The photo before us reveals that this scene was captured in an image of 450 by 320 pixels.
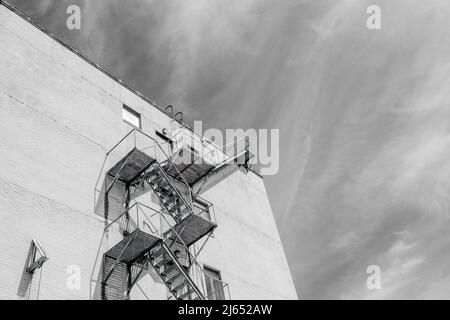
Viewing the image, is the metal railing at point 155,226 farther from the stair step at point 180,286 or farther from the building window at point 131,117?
the building window at point 131,117

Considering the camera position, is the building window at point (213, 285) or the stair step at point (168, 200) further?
the stair step at point (168, 200)

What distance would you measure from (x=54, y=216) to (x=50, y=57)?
24.9ft

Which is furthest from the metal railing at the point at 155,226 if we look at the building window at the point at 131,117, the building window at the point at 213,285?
the building window at the point at 131,117

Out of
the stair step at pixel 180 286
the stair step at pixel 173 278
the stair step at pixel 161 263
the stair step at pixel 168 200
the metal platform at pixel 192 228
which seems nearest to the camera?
the stair step at pixel 161 263

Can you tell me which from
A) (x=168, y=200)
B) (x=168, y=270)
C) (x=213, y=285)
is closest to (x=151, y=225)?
(x=168, y=200)

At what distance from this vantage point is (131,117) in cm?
2095

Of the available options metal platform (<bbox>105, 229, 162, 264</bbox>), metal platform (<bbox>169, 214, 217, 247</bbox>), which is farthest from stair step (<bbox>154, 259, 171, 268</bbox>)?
metal platform (<bbox>169, 214, 217, 247</bbox>)

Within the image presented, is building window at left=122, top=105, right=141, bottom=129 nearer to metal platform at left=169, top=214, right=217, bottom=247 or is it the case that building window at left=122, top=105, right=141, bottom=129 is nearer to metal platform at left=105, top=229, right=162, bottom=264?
metal platform at left=169, top=214, right=217, bottom=247

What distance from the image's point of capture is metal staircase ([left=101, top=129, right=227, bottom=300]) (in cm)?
1495

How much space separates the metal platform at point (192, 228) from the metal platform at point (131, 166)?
2635mm

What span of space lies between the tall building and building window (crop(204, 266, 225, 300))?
45 millimetres

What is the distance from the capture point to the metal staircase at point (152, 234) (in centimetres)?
1495

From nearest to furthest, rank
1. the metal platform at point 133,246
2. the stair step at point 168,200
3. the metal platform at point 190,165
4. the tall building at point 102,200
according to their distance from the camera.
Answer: the tall building at point 102,200, the metal platform at point 133,246, the stair step at point 168,200, the metal platform at point 190,165
